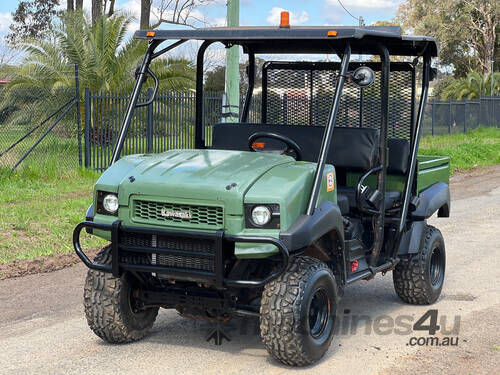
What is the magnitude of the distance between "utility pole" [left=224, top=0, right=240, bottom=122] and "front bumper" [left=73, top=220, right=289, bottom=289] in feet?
25.3

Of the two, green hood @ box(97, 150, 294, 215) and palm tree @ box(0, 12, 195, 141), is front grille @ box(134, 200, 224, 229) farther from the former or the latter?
palm tree @ box(0, 12, 195, 141)

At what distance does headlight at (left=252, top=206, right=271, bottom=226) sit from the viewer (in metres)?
4.61

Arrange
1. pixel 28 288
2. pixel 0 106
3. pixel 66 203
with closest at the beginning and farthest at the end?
pixel 28 288 < pixel 66 203 < pixel 0 106

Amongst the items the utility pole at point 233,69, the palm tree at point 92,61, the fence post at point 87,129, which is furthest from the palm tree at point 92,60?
the utility pole at point 233,69

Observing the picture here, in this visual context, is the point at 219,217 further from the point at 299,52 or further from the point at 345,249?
the point at 299,52

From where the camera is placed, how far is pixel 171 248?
4773 millimetres

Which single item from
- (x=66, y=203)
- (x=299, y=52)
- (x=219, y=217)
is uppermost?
(x=299, y=52)

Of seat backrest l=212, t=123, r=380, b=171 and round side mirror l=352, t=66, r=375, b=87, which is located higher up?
round side mirror l=352, t=66, r=375, b=87

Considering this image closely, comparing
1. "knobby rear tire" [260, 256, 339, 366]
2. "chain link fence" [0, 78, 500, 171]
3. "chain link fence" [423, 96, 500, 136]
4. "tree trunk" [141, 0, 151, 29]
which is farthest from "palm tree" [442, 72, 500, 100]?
"knobby rear tire" [260, 256, 339, 366]

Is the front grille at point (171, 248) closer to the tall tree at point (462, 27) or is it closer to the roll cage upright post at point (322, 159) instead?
the roll cage upright post at point (322, 159)

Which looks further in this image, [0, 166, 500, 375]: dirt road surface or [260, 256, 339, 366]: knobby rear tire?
[0, 166, 500, 375]: dirt road surface

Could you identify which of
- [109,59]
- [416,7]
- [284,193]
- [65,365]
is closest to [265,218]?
[284,193]

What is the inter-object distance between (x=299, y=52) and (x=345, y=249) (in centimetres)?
198

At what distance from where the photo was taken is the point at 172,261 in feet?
15.7
